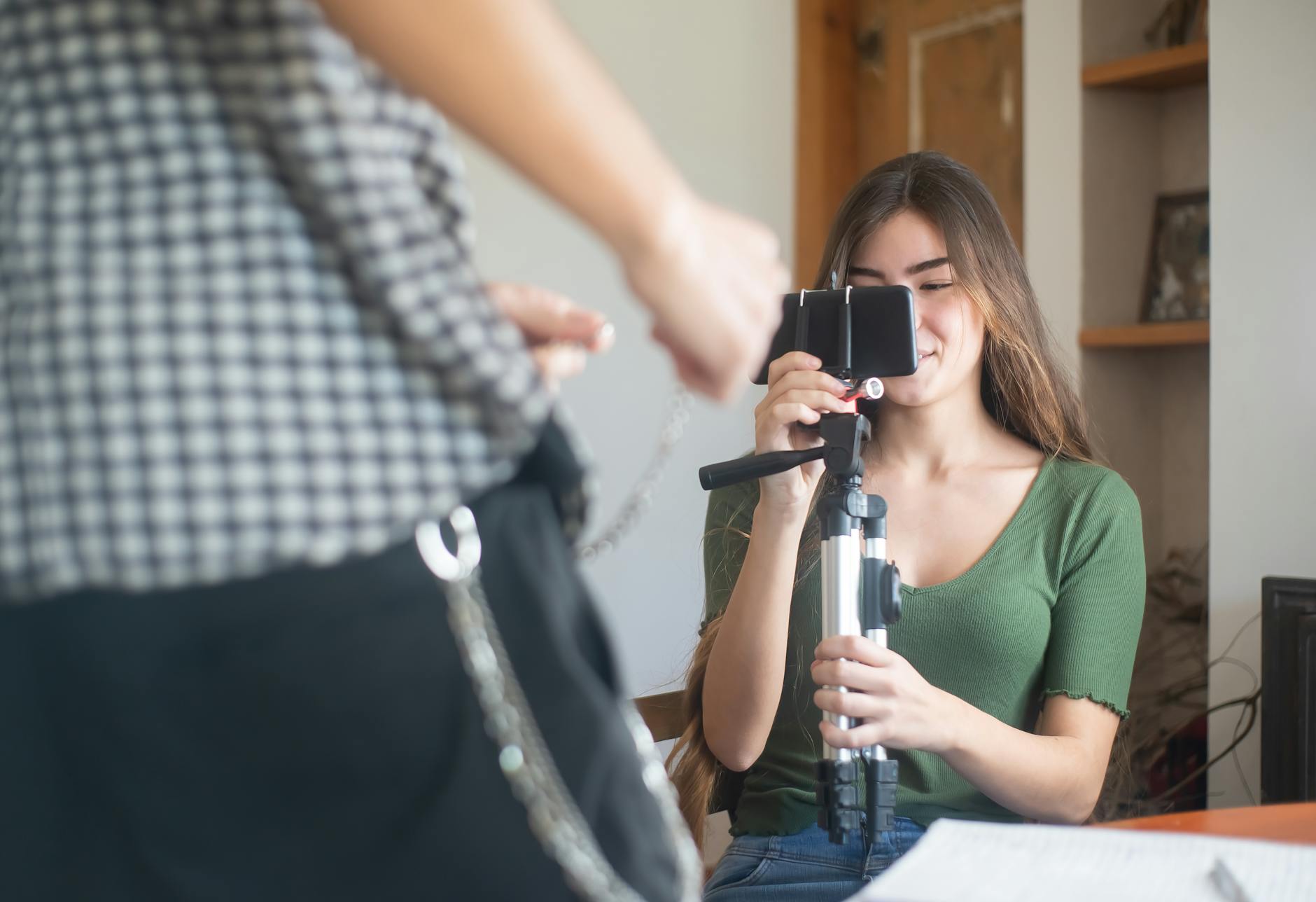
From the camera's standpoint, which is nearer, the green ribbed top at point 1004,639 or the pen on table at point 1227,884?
the pen on table at point 1227,884

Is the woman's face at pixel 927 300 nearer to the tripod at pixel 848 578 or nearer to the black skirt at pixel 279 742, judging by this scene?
the tripod at pixel 848 578

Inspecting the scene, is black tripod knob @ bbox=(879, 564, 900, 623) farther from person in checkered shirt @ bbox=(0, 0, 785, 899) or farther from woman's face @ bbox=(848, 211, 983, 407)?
person in checkered shirt @ bbox=(0, 0, 785, 899)

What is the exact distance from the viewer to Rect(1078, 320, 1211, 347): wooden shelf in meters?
2.26

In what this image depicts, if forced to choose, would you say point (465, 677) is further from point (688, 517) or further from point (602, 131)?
point (688, 517)

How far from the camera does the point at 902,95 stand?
9.50 ft

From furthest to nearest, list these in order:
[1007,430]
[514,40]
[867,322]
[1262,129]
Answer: [1262,129] < [1007,430] < [867,322] < [514,40]

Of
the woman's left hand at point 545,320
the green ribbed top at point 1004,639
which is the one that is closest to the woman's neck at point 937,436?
the green ribbed top at point 1004,639

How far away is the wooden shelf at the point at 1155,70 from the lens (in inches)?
87.9

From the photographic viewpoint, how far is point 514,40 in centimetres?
39

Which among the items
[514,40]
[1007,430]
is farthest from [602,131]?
[1007,430]

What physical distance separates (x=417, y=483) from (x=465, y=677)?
0.07 m

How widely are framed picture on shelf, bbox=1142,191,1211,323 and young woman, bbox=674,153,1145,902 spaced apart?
3.30 ft

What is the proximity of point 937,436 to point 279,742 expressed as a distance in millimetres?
1192

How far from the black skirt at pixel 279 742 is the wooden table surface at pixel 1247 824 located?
66 cm
